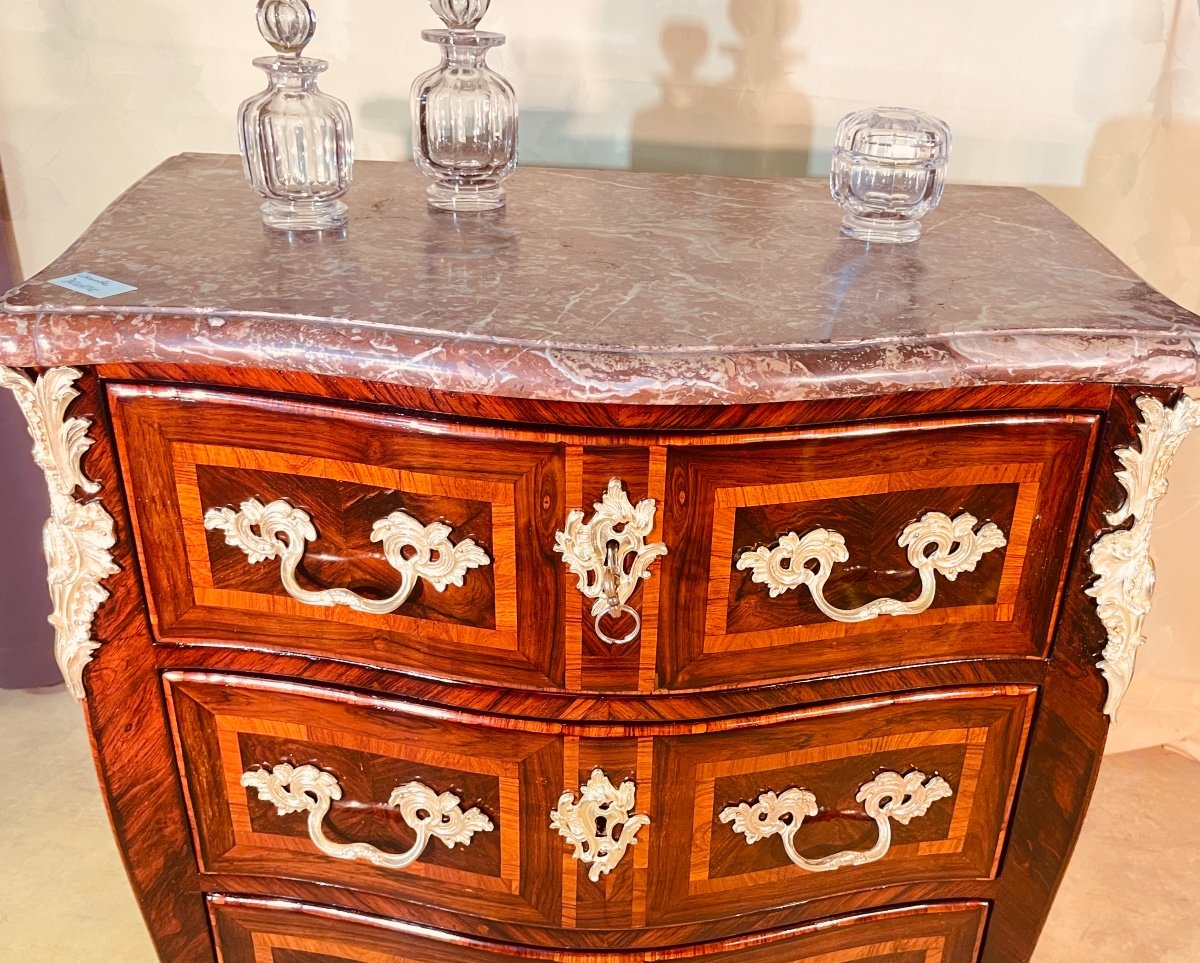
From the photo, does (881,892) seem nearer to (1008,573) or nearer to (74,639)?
(1008,573)

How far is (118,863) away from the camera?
1387 millimetres

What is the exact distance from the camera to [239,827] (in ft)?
2.94

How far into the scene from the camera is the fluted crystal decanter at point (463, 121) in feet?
3.07

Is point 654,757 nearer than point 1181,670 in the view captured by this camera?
Yes

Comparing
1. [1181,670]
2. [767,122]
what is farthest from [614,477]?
[1181,670]

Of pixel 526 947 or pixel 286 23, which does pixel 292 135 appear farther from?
pixel 526 947

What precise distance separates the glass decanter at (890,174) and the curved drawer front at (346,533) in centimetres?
38

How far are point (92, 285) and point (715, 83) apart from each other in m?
0.73

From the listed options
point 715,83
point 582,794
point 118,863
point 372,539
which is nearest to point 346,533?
point 372,539

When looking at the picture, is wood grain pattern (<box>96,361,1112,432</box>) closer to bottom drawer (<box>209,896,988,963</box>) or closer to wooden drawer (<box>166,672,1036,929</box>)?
wooden drawer (<box>166,672,1036,929</box>)

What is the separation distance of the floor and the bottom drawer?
427 mm

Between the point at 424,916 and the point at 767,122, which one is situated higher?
the point at 767,122

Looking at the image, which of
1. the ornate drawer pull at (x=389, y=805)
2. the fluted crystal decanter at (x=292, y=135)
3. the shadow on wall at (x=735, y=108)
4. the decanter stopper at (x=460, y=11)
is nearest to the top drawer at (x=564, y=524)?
the ornate drawer pull at (x=389, y=805)

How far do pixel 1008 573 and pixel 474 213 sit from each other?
514 mm
